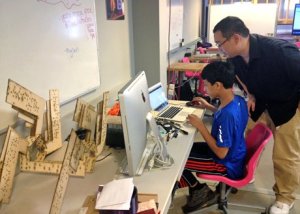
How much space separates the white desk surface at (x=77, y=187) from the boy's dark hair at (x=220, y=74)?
499mm

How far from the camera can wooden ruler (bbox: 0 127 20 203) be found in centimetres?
115

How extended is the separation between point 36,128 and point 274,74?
1.52 meters

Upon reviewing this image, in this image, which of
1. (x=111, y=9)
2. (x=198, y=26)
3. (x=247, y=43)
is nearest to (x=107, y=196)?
(x=247, y=43)

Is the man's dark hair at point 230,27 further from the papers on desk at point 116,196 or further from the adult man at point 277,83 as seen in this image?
the papers on desk at point 116,196

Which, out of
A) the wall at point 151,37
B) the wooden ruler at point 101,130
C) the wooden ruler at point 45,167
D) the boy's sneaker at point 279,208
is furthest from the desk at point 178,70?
the wooden ruler at point 45,167

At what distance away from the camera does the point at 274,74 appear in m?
1.85

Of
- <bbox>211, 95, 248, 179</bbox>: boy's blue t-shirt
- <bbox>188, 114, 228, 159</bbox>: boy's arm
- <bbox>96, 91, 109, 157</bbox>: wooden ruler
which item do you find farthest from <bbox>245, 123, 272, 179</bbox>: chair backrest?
<bbox>96, 91, 109, 157</bbox>: wooden ruler

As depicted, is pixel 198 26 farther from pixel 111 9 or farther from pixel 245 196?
pixel 245 196

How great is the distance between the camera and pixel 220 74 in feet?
5.35

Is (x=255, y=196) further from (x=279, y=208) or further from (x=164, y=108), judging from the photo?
(x=164, y=108)

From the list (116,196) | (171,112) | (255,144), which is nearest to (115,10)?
(171,112)

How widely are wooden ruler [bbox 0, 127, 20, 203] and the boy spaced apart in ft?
3.34

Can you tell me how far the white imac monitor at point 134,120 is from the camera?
1.07 m

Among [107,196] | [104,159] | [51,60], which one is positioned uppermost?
[51,60]
